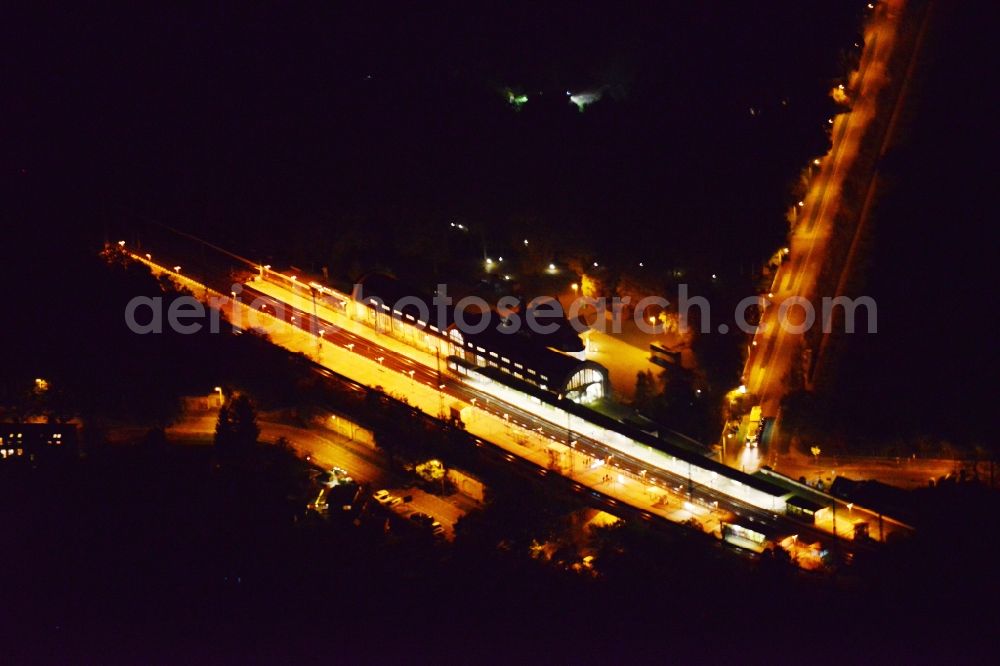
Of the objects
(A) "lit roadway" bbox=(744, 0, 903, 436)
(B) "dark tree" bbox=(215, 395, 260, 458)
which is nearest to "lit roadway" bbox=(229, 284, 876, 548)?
(B) "dark tree" bbox=(215, 395, 260, 458)

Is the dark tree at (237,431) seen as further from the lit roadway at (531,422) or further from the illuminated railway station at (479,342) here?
the illuminated railway station at (479,342)

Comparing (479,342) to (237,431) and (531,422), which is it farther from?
(237,431)

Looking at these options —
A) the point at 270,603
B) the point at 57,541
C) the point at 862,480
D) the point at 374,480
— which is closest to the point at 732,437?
the point at 862,480

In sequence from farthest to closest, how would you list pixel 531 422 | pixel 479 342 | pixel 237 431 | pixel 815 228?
pixel 815 228, pixel 479 342, pixel 531 422, pixel 237 431

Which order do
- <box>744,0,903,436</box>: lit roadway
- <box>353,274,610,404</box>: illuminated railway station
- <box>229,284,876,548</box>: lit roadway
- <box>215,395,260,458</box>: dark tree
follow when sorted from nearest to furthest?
<box>229,284,876,548</box>: lit roadway → <box>215,395,260,458</box>: dark tree → <box>353,274,610,404</box>: illuminated railway station → <box>744,0,903,436</box>: lit roadway

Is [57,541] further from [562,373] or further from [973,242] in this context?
[973,242]

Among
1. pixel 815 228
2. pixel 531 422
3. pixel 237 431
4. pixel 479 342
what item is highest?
pixel 815 228

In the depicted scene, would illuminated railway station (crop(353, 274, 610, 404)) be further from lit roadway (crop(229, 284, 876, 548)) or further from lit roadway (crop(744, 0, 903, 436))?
lit roadway (crop(744, 0, 903, 436))

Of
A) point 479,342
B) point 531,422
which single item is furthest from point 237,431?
point 531,422

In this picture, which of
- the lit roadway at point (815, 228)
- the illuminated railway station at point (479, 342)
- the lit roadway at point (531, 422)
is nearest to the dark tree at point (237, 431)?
the lit roadway at point (531, 422)
